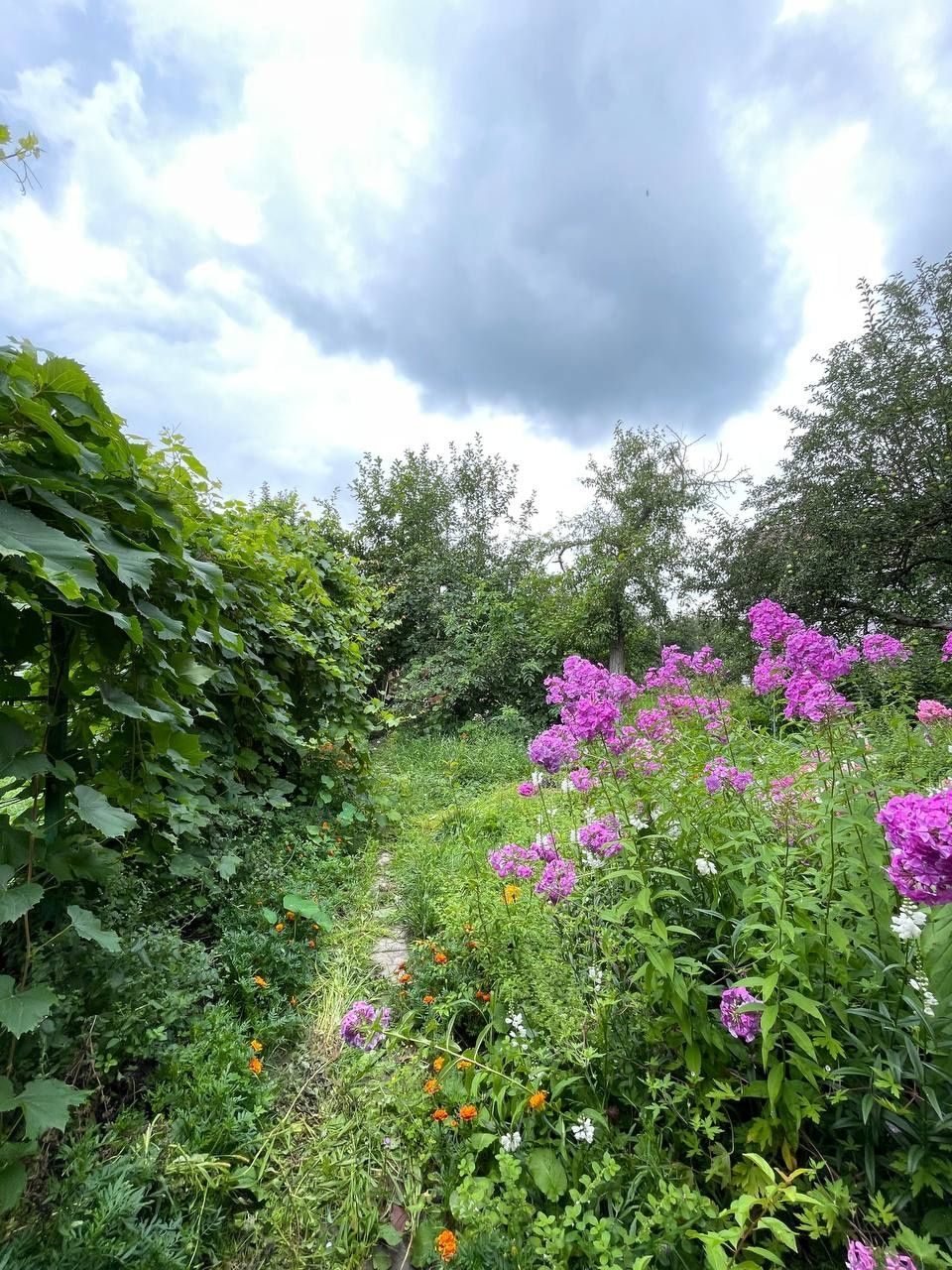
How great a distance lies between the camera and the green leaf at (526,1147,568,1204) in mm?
1256

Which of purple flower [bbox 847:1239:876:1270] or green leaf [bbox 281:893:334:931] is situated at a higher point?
purple flower [bbox 847:1239:876:1270]

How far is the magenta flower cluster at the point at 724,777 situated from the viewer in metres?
1.59

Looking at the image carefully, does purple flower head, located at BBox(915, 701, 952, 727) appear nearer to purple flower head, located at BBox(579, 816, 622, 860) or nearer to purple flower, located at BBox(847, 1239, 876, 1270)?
purple flower head, located at BBox(579, 816, 622, 860)

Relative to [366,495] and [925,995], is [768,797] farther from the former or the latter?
[366,495]

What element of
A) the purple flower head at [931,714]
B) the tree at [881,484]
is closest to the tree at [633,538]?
the tree at [881,484]

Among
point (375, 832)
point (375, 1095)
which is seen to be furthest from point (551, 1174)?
point (375, 832)

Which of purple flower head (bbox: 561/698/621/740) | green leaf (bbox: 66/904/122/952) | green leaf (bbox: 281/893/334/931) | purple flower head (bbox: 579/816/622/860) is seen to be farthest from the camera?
green leaf (bbox: 281/893/334/931)

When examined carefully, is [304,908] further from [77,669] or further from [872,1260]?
[872,1260]

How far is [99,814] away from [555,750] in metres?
1.38

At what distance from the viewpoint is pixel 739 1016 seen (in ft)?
3.96

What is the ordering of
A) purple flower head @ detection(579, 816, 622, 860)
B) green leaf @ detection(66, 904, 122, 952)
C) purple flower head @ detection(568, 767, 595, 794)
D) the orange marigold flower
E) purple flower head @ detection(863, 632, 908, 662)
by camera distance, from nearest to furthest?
1. green leaf @ detection(66, 904, 122, 952)
2. the orange marigold flower
3. purple flower head @ detection(579, 816, 622, 860)
4. purple flower head @ detection(568, 767, 595, 794)
5. purple flower head @ detection(863, 632, 908, 662)

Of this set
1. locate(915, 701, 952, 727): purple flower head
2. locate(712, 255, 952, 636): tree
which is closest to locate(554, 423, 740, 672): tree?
locate(712, 255, 952, 636): tree

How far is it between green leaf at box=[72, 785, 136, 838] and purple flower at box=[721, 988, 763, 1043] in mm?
1384

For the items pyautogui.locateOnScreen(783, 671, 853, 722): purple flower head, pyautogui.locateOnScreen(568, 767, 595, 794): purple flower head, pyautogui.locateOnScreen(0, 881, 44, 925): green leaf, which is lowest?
pyautogui.locateOnScreen(568, 767, 595, 794): purple flower head
